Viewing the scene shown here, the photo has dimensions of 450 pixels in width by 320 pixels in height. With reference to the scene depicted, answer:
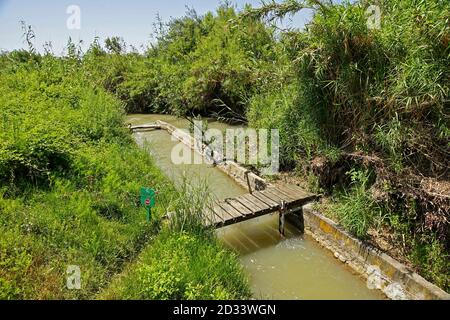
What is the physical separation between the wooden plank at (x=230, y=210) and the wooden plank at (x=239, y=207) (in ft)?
0.18

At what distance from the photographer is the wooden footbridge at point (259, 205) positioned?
4.42m

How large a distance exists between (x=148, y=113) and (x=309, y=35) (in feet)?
42.7

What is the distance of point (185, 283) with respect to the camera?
301 centimetres

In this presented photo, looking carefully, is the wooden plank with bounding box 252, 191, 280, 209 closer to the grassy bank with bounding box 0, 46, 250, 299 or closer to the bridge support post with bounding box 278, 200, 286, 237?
the bridge support post with bounding box 278, 200, 286, 237

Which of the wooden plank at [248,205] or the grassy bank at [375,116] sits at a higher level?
the grassy bank at [375,116]

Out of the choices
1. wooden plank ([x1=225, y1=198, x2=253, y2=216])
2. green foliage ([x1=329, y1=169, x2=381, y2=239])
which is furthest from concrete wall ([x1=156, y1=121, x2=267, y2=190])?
green foliage ([x1=329, y1=169, x2=381, y2=239])

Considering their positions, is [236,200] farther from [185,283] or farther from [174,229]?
[185,283]

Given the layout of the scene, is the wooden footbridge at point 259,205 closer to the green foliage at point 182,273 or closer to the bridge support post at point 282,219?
the bridge support post at point 282,219

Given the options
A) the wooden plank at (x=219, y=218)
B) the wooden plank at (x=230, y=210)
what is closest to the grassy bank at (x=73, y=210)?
the wooden plank at (x=219, y=218)

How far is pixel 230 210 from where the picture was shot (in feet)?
15.2

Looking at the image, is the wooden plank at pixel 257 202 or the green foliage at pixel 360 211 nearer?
the green foliage at pixel 360 211

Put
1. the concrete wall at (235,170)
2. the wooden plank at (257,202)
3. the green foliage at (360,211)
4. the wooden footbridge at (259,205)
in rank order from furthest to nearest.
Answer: the concrete wall at (235,170), the wooden plank at (257,202), the wooden footbridge at (259,205), the green foliage at (360,211)

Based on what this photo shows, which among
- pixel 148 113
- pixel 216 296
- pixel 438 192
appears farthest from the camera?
pixel 148 113

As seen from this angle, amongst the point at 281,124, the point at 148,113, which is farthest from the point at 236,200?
the point at 148,113
